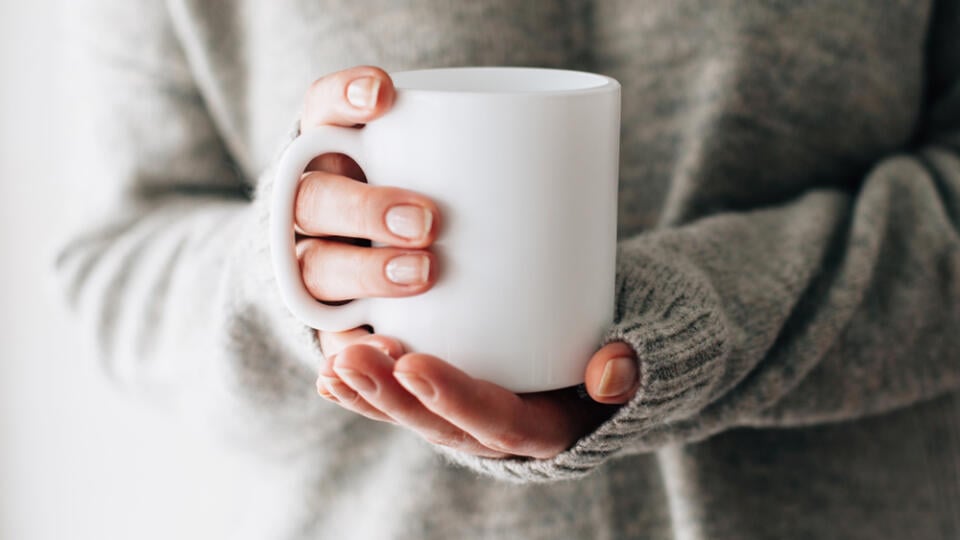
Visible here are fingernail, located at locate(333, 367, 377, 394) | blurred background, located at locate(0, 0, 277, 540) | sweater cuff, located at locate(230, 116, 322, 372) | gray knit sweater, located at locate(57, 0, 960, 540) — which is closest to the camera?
fingernail, located at locate(333, 367, 377, 394)

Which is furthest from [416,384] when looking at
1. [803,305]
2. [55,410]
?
[55,410]

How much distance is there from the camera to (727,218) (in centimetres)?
64

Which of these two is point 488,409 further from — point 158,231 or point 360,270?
point 158,231

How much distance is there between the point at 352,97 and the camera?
0.38m

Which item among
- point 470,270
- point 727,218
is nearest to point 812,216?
point 727,218

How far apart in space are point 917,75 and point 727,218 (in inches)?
11.0

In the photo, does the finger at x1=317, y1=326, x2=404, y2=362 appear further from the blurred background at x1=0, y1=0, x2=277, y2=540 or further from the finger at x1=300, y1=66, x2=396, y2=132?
the blurred background at x1=0, y1=0, x2=277, y2=540

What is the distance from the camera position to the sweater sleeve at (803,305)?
1.57 feet

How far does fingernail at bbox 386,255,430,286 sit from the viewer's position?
384mm

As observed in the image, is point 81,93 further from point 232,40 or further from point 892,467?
point 892,467

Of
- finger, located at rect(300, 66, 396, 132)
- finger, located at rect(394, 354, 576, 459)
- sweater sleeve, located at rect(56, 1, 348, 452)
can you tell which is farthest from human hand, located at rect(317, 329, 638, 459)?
sweater sleeve, located at rect(56, 1, 348, 452)

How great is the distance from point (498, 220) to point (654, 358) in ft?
0.36

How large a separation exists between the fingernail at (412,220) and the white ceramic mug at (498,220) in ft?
0.03

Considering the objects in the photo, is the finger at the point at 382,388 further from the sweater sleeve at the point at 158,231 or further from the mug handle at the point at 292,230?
the sweater sleeve at the point at 158,231
